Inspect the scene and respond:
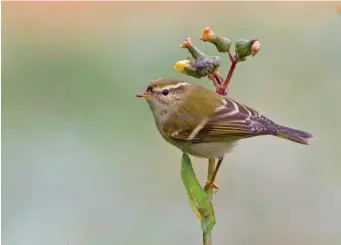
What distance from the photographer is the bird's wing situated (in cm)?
139

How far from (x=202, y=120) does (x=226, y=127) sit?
6 cm

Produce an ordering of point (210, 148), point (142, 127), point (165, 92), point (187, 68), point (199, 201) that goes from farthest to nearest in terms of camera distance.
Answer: point (142, 127) → point (165, 92) → point (210, 148) → point (187, 68) → point (199, 201)

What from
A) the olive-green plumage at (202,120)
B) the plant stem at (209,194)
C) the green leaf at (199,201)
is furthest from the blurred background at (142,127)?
the green leaf at (199,201)

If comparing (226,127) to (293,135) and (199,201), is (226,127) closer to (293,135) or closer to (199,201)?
(293,135)

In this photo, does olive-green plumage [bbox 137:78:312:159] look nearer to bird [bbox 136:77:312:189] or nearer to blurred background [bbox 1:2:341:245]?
bird [bbox 136:77:312:189]

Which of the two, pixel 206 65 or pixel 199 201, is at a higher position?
pixel 206 65

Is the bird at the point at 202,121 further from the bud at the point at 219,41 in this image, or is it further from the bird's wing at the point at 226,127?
the bud at the point at 219,41

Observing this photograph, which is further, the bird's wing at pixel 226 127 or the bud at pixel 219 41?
the bird's wing at pixel 226 127

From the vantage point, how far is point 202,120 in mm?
1430

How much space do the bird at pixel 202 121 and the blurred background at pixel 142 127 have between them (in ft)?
1.50

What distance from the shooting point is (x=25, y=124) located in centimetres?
248

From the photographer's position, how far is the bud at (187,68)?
3.53 feet

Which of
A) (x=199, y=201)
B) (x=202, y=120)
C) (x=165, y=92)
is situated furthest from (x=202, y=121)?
(x=199, y=201)

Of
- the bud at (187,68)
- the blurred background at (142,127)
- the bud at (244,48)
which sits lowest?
the blurred background at (142,127)
